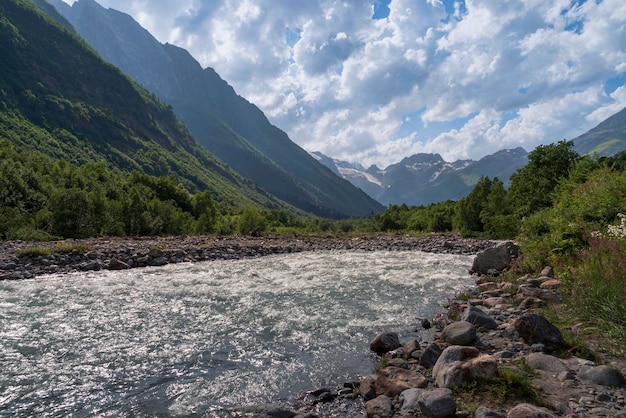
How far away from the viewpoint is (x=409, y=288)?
17844mm

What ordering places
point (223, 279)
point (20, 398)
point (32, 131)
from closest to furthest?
point (20, 398)
point (223, 279)
point (32, 131)

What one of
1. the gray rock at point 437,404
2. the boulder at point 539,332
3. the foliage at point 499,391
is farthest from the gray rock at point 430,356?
the boulder at point 539,332

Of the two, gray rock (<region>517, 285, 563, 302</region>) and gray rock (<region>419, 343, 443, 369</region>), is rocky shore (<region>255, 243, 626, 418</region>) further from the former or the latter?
gray rock (<region>517, 285, 563, 302</region>)

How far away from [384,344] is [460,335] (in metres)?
1.94

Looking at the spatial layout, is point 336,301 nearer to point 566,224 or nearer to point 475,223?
point 566,224

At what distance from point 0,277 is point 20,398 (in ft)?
50.3

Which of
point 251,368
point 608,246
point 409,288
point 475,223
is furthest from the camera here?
point 475,223

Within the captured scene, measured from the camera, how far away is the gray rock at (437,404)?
561 cm

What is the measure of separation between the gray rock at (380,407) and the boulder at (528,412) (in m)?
1.95

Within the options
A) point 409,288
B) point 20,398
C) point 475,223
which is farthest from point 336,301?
point 475,223

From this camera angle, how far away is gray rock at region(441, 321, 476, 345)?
8812mm

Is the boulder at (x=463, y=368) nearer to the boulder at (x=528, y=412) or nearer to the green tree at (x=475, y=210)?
the boulder at (x=528, y=412)

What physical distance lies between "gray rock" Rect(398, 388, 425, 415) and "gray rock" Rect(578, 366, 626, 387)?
9.72ft

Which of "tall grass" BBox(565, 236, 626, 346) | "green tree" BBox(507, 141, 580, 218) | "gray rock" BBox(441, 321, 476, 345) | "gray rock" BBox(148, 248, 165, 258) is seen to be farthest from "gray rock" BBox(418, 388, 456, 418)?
"green tree" BBox(507, 141, 580, 218)
